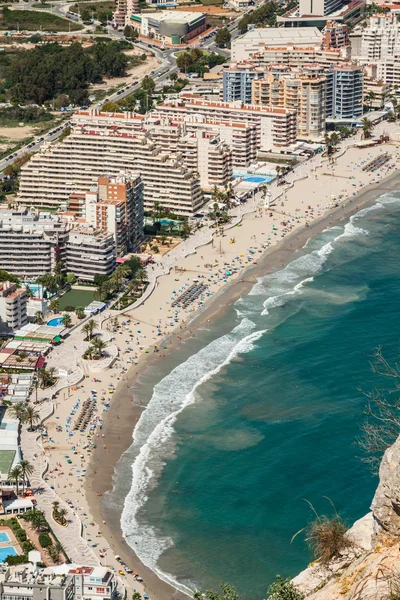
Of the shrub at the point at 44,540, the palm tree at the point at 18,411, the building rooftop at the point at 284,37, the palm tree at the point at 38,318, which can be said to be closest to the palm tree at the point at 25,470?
the shrub at the point at 44,540

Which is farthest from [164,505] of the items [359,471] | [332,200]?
[332,200]

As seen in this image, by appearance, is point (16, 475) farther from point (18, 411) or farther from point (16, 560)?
point (18, 411)

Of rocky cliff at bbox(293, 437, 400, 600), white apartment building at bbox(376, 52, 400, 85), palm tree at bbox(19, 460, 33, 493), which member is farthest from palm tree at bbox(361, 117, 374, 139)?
rocky cliff at bbox(293, 437, 400, 600)

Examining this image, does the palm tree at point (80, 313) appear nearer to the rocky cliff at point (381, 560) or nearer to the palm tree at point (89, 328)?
the palm tree at point (89, 328)

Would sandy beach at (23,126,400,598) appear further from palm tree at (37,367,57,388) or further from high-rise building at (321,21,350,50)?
high-rise building at (321,21,350,50)

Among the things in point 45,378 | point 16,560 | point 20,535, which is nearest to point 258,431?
point 45,378

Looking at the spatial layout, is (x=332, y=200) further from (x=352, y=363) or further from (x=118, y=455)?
(x=118, y=455)
